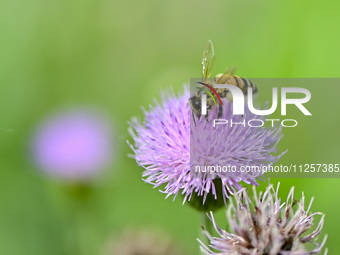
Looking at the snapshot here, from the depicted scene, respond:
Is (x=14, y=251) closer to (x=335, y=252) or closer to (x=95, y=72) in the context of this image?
(x=95, y=72)

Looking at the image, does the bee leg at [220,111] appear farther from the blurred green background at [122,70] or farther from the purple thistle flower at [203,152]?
the blurred green background at [122,70]

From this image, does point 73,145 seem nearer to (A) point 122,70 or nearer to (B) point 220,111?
(A) point 122,70

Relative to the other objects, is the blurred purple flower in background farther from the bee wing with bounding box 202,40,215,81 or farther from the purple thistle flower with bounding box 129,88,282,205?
the bee wing with bounding box 202,40,215,81

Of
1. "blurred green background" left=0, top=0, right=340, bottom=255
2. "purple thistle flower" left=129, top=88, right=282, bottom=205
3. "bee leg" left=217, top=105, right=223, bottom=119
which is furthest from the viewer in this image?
"blurred green background" left=0, top=0, right=340, bottom=255

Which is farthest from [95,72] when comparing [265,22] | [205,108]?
[205,108]

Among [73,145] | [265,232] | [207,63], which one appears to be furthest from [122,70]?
[265,232]

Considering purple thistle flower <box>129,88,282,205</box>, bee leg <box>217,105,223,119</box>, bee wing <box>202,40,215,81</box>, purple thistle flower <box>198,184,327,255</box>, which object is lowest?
purple thistle flower <box>198,184,327,255</box>

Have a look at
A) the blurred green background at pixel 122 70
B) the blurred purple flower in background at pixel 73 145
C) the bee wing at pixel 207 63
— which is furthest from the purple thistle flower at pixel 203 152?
the blurred purple flower in background at pixel 73 145

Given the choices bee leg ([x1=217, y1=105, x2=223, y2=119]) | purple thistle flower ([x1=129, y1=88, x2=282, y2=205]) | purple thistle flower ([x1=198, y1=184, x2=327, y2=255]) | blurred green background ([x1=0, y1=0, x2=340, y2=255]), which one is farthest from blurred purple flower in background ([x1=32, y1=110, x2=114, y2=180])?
purple thistle flower ([x1=198, y1=184, x2=327, y2=255])
